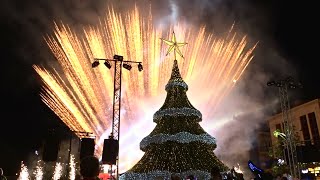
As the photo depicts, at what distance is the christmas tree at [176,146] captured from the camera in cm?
1595

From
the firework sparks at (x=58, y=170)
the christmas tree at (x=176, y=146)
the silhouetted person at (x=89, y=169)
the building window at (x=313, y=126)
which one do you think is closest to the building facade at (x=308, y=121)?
the building window at (x=313, y=126)

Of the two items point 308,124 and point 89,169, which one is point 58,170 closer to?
point 308,124

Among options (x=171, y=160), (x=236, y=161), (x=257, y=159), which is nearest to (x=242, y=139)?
(x=236, y=161)

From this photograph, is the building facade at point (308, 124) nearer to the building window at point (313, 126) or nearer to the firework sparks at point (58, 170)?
the building window at point (313, 126)

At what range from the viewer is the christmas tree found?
1595 centimetres

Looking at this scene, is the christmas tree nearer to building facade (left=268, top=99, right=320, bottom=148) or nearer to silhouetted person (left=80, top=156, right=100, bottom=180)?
silhouetted person (left=80, top=156, right=100, bottom=180)

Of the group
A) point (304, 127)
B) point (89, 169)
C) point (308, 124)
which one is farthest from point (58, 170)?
point (89, 169)

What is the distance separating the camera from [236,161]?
151 feet

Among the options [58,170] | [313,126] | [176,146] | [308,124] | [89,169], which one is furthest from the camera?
[58,170]

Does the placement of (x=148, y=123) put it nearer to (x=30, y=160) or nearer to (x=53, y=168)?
(x=30, y=160)

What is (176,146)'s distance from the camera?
669 inches

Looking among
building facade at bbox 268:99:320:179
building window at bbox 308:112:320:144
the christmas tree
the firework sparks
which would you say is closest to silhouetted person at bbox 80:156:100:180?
the christmas tree

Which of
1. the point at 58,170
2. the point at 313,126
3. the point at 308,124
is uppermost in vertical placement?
the point at 308,124

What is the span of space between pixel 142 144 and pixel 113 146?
230 cm
